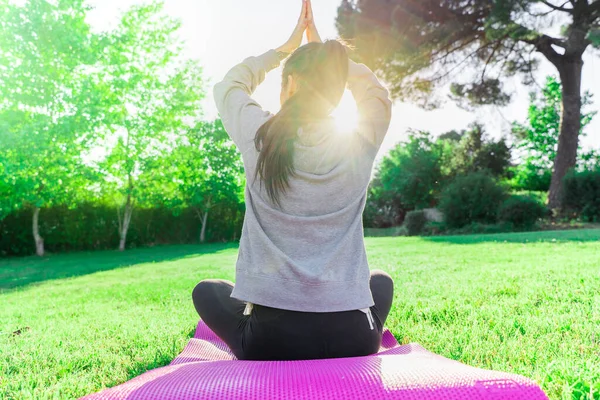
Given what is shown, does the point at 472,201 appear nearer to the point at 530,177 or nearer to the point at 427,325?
the point at 427,325

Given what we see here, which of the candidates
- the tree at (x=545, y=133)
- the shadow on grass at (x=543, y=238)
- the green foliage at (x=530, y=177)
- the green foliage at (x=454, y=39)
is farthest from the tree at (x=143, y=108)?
the tree at (x=545, y=133)

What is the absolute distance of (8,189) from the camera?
45.3 ft

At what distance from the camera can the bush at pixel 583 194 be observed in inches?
579

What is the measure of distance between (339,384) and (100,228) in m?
17.7

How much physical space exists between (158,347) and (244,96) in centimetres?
167

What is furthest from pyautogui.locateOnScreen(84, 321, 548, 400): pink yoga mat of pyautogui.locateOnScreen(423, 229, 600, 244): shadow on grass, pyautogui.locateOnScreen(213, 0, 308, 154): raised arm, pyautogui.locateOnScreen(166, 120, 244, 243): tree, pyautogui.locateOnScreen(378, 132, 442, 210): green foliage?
pyautogui.locateOnScreen(378, 132, 442, 210): green foliage

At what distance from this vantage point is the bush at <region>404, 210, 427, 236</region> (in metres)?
17.8

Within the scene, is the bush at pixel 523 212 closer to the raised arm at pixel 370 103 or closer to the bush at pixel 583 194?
the bush at pixel 583 194

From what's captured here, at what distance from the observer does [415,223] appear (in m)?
17.9

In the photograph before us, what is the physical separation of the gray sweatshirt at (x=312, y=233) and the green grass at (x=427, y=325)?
91cm

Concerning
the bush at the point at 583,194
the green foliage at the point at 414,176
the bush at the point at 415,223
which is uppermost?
the green foliage at the point at 414,176

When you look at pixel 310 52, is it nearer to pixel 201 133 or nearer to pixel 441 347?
pixel 441 347

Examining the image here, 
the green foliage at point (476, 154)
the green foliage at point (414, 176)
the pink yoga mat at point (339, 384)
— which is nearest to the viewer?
the pink yoga mat at point (339, 384)

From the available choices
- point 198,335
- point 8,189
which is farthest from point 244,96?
point 8,189
